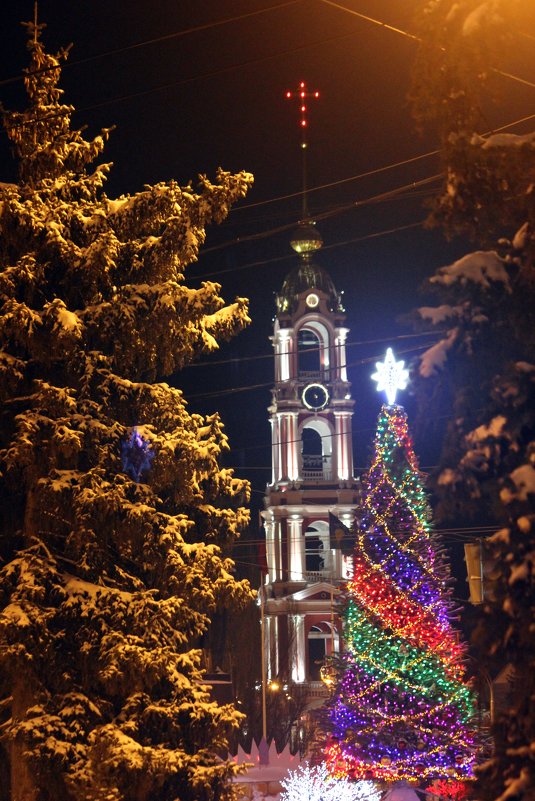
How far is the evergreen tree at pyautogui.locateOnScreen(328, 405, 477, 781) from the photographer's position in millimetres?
27234

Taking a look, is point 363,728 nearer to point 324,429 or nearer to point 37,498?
point 37,498

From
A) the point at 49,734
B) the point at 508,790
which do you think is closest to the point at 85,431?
the point at 49,734

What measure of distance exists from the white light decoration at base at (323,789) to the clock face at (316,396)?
36561 mm

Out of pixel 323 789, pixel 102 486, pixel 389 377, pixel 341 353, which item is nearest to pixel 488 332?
pixel 102 486

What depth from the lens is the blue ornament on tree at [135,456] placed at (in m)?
16.8

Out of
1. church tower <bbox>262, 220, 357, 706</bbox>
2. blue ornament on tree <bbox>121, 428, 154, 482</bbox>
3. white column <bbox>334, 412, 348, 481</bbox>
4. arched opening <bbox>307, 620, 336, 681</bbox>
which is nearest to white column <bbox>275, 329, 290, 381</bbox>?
church tower <bbox>262, 220, 357, 706</bbox>

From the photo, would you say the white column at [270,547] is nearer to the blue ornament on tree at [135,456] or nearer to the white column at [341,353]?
the white column at [341,353]

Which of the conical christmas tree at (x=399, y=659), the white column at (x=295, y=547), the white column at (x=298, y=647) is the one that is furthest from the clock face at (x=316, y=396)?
the conical christmas tree at (x=399, y=659)

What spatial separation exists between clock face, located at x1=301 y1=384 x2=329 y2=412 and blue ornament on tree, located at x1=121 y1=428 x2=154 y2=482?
4531 cm

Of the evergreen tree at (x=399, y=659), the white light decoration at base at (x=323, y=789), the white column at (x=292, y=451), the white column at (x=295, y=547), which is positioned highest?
the white column at (x=292, y=451)

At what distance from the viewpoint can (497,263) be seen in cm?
1112

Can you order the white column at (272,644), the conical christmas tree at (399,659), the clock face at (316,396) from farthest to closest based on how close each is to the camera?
the clock face at (316,396) → the white column at (272,644) → the conical christmas tree at (399,659)

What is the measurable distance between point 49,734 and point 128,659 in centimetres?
136

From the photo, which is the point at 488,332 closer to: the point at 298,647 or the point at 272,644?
the point at 298,647
